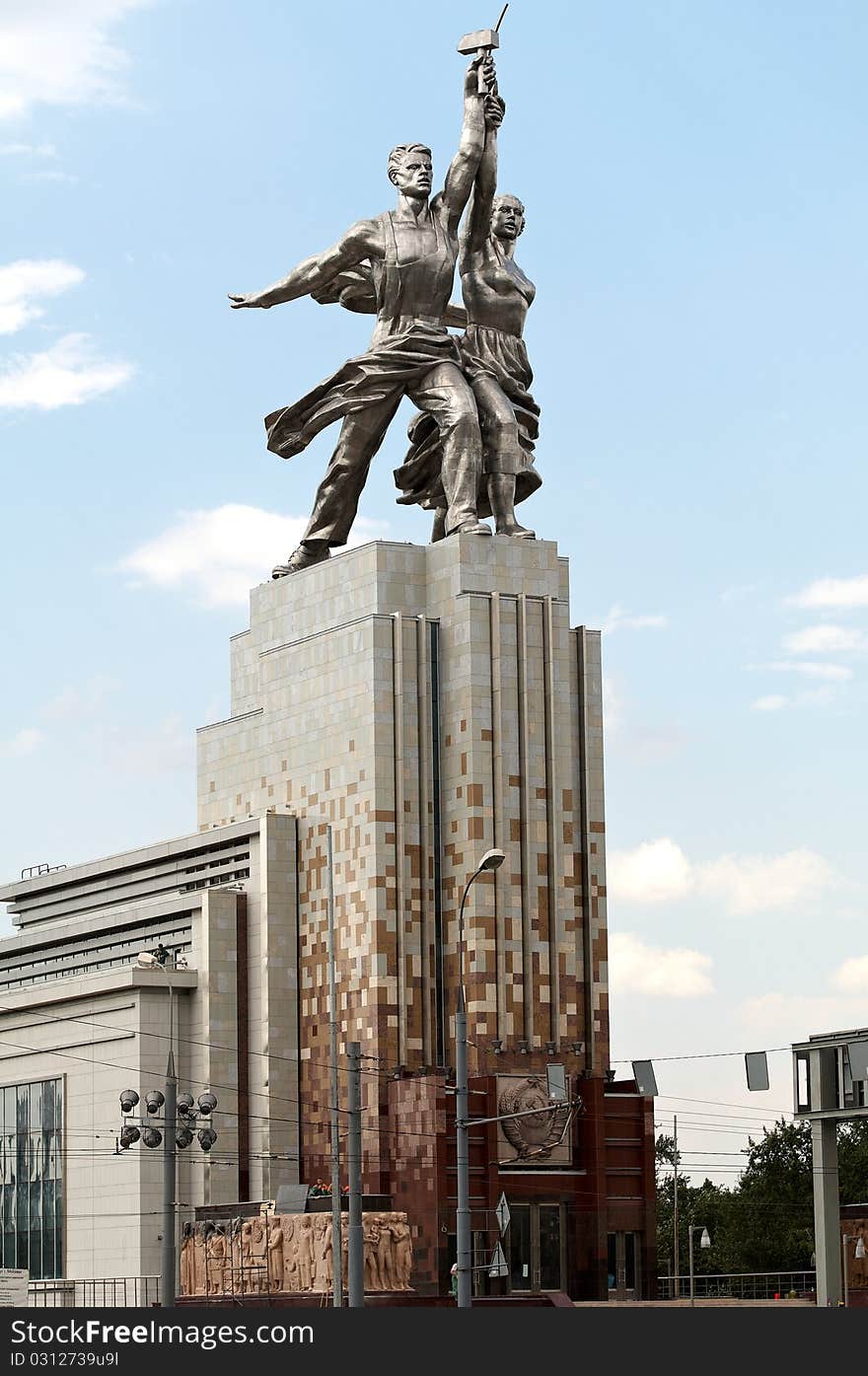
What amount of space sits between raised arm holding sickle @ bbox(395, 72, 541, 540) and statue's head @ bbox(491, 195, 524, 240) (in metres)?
0.03

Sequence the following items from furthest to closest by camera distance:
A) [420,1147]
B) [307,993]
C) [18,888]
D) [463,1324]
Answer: [18,888], [307,993], [420,1147], [463,1324]

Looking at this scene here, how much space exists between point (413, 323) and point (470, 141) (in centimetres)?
523

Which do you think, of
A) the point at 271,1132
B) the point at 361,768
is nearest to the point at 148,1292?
the point at 271,1132

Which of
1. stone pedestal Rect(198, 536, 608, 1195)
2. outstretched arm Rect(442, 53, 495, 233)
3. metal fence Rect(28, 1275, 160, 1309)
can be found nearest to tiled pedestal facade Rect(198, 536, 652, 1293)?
stone pedestal Rect(198, 536, 608, 1195)

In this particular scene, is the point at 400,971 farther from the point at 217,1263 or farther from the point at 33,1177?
the point at 33,1177

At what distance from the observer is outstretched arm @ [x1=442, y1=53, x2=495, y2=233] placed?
7319 centimetres

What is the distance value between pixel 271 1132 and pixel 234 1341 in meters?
34.1

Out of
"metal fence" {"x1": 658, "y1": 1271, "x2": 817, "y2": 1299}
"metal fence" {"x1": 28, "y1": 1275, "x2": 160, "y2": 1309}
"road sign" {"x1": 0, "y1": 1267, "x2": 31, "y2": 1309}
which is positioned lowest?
"metal fence" {"x1": 658, "y1": 1271, "x2": 817, "y2": 1299}

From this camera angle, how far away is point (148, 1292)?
6825 cm

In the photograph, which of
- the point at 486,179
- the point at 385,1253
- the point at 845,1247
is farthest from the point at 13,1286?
the point at 486,179

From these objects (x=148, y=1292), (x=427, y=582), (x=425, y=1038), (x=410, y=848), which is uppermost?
(x=427, y=582)

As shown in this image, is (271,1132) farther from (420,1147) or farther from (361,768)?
(361,768)

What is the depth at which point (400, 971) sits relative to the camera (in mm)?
68625

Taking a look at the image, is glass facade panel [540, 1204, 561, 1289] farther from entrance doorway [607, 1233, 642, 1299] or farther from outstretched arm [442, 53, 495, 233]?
outstretched arm [442, 53, 495, 233]
